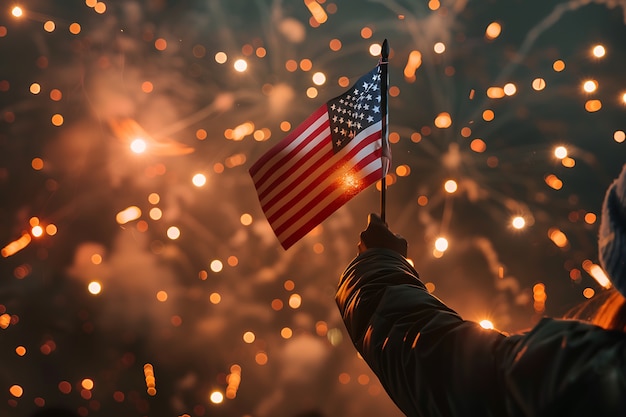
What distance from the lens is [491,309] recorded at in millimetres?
3814

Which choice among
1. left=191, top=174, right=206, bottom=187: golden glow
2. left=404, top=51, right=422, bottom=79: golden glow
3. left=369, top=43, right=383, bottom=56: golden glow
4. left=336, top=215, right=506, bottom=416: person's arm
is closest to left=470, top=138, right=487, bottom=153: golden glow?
left=404, top=51, right=422, bottom=79: golden glow

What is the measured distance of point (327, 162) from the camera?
2.11 metres

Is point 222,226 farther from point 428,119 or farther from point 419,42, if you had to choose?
point 419,42

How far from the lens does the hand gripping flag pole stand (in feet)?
6.69

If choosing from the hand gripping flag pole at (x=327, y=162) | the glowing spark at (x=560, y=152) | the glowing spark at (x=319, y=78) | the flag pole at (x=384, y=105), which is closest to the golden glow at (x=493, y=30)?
the glowing spark at (x=560, y=152)

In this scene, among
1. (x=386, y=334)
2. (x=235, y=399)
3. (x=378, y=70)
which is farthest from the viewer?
(x=235, y=399)

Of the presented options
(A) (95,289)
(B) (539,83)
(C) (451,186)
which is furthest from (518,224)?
(A) (95,289)

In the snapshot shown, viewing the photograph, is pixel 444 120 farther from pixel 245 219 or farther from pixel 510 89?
pixel 245 219

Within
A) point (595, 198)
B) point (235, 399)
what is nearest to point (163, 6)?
point (235, 399)

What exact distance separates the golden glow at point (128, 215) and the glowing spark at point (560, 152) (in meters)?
3.06

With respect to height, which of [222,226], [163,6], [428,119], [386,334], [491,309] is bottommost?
[491,309]

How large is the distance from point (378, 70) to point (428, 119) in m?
1.93

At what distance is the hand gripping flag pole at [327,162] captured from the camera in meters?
2.04

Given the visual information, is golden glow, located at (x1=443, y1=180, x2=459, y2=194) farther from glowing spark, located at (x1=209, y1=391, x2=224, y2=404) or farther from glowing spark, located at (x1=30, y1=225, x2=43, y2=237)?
glowing spark, located at (x1=30, y1=225, x2=43, y2=237)
